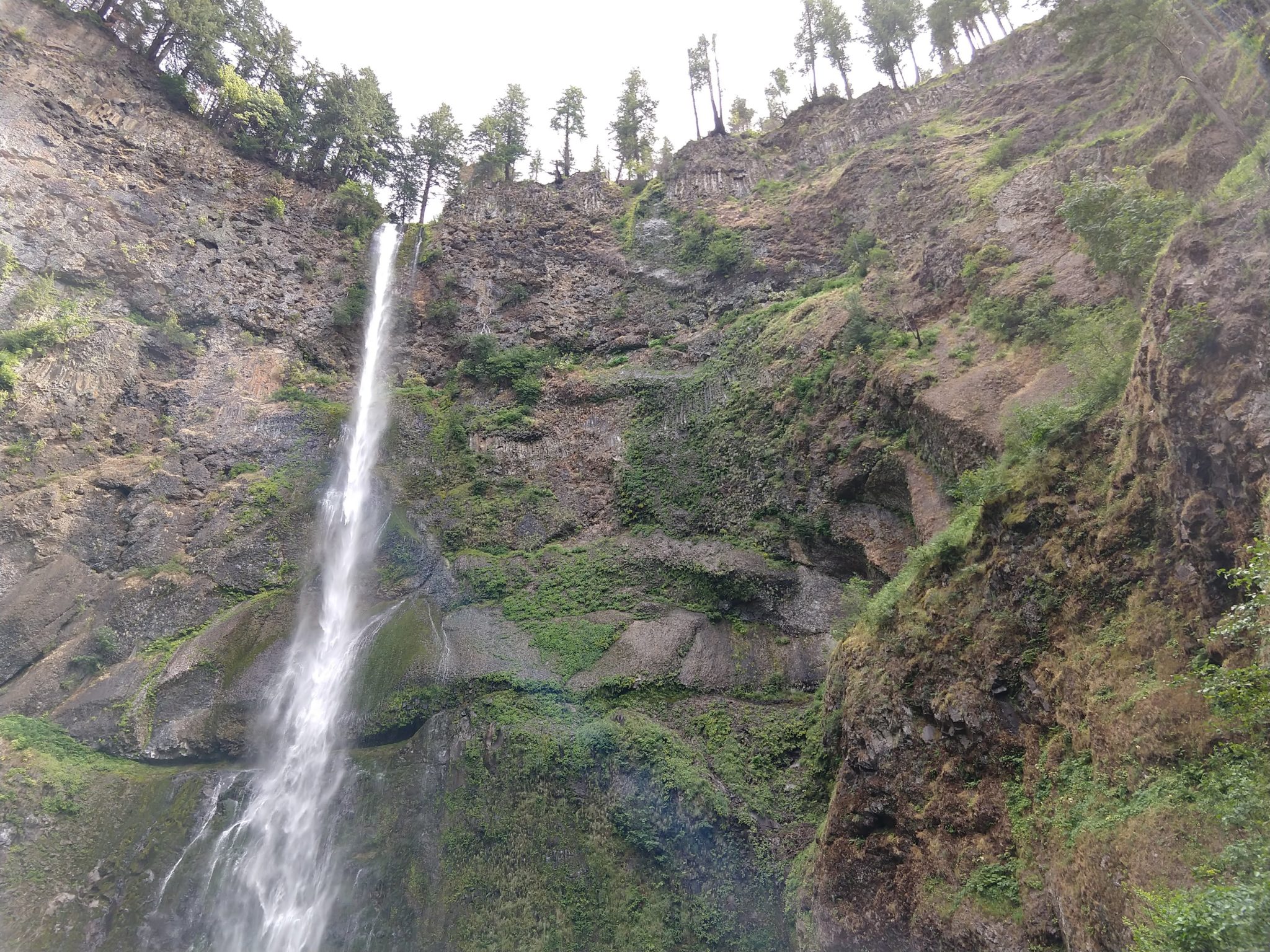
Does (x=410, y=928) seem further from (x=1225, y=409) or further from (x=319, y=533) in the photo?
(x=1225, y=409)

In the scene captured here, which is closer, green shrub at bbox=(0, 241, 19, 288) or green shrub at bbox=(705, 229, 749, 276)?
green shrub at bbox=(0, 241, 19, 288)

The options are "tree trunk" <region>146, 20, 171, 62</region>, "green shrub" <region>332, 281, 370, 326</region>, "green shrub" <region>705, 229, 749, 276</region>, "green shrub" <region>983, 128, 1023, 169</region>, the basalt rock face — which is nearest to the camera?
the basalt rock face

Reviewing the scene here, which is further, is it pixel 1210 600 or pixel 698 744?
pixel 698 744

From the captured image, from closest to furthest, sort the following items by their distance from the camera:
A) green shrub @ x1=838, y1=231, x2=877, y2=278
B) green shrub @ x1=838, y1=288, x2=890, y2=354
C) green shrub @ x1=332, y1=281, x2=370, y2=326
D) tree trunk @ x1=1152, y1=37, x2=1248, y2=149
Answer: tree trunk @ x1=1152, y1=37, x2=1248, y2=149 → green shrub @ x1=838, y1=288, x2=890, y2=354 → green shrub @ x1=838, y1=231, x2=877, y2=278 → green shrub @ x1=332, y1=281, x2=370, y2=326

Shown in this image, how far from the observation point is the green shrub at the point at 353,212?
1225 inches

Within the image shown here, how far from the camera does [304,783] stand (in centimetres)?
1550

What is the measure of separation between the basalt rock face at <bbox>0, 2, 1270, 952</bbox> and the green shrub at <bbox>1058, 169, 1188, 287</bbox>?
0.94 metres

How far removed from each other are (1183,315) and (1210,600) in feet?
11.5

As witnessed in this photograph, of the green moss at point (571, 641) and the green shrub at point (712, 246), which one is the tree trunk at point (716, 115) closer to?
the green shrub at point (712, 246)

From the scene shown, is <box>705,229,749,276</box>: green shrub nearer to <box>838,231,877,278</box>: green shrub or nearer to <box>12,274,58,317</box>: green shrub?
<box>838,231,877,278</box>: green shrub

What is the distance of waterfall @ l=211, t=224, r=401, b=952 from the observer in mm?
13766

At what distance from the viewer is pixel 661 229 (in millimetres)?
30156

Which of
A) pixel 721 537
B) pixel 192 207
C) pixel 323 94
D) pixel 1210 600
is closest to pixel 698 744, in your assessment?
pixel 721 537

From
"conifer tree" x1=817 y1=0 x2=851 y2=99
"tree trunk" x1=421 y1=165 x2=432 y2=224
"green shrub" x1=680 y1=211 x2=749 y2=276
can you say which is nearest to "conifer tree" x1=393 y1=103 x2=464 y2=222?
"tree trunk" x1=421 y1=165 x2=432 y2=224
